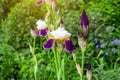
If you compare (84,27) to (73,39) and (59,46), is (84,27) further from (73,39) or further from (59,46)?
(73,39)

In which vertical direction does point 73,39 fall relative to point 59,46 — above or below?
above

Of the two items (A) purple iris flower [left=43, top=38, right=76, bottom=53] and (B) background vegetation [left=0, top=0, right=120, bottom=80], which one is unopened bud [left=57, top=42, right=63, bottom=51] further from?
(B) background vegetation [left=0, top=0, right=120, bottom=80]

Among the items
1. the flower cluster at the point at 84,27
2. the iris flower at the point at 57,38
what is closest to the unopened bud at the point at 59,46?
the iris flower at the point at 57,38

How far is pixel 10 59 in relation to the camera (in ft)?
14.2

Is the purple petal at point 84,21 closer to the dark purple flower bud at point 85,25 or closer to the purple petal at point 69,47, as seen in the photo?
the dark purple flower bud at point 85,25

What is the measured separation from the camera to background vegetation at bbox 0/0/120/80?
4172 mm

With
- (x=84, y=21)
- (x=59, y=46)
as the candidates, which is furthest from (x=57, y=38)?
(x=84, y=21)

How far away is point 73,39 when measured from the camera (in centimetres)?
508

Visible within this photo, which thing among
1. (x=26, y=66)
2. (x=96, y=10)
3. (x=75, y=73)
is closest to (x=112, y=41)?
(x=96, y=10)

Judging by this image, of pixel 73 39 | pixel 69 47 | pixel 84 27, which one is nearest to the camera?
pixel 84 27

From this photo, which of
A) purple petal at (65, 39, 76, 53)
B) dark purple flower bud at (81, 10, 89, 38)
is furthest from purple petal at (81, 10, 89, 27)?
purple petal at (65, 39, 76, 53)

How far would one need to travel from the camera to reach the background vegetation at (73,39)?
4172mm

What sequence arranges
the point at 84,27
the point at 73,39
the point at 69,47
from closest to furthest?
the point at 84,27 → the point at 69,47 → the point at 73,39

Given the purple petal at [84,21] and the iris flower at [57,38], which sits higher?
the purple petal at [84,21]
